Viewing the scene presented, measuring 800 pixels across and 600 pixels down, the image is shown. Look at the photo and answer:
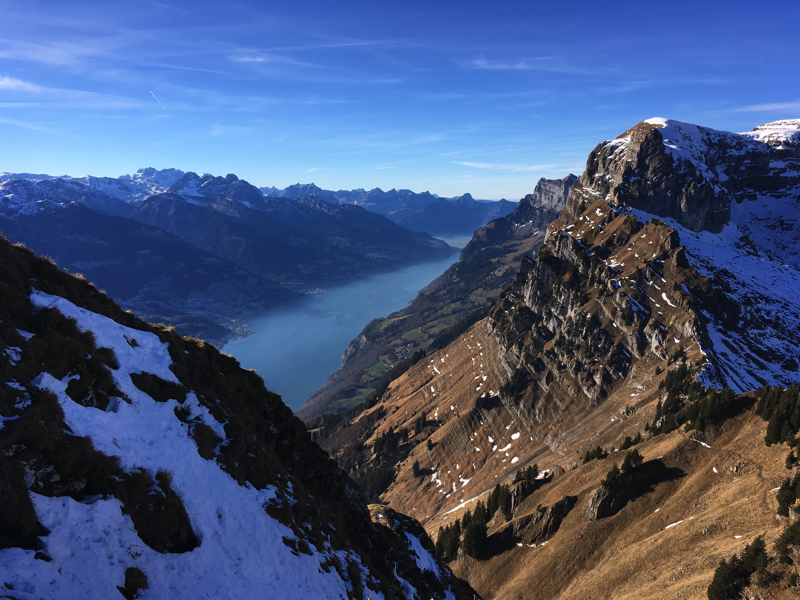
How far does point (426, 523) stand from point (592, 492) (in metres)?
66.1

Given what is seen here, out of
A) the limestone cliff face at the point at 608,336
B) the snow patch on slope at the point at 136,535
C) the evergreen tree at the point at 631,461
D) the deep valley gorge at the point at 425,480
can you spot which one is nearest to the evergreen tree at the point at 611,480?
the deep valley gorge at the point at 425,480

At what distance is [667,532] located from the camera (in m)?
49.8

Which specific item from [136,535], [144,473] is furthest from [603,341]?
[136,535]

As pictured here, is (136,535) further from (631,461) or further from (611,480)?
(631,461)

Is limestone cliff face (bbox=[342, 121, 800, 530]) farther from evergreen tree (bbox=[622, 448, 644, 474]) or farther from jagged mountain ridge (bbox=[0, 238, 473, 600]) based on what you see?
jagged mountain ridge (bbox=[0, 238, 473, 600])

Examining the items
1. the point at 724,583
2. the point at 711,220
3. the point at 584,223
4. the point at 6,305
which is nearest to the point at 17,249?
the point at 6,305

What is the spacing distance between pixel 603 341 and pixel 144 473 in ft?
439

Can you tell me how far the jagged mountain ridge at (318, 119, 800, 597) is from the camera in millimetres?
105812

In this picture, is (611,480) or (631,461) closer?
(611,480)

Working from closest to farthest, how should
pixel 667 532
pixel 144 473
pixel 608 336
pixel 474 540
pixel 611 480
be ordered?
1. pixel 144 473
2. pixel 667 532
3. pixel 611 480
4. pixel 474 540
5. pixel 608 336

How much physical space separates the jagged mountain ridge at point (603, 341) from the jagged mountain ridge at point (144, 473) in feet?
153

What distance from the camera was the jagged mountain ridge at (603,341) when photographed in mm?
105812

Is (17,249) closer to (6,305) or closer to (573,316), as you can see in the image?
(6,305)

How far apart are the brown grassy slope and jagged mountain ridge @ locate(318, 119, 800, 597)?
2.67 metres
